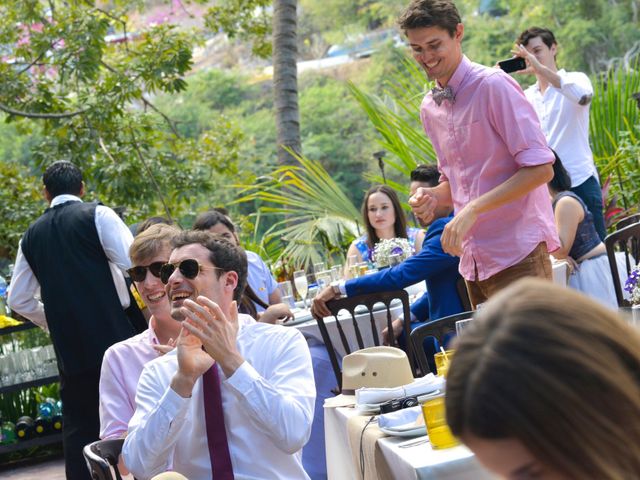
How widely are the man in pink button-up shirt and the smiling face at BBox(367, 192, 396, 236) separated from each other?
3.42 metres

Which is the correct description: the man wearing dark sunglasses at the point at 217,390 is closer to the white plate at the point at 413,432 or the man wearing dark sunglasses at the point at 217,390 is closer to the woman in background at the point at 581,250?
the white plate at the point at 413,432

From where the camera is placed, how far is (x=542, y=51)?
246 inches

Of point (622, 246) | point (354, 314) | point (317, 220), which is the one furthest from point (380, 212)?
point (622, 246)

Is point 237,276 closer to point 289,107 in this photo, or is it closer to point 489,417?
point 489,417

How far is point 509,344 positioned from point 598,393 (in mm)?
84

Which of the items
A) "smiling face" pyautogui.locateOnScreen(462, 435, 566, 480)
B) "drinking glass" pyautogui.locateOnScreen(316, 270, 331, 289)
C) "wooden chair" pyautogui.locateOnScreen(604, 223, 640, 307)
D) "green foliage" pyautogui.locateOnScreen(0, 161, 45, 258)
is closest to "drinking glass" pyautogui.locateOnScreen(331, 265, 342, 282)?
"drinking glass" pyautogui.locateOnScreen(316, 270, 331, 289)

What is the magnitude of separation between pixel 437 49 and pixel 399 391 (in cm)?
123

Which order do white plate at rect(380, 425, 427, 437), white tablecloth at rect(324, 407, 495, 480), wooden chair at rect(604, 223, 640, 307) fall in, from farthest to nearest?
wooden chair at rect(604, 223, 640, 307)
white plate at rect(380, 425, 427, 437)
white tablecloth at rect(324, 407, 495, 480)

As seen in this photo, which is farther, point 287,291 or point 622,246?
point 287,291

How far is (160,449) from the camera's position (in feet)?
9.28

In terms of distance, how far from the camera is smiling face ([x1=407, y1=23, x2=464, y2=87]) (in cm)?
341

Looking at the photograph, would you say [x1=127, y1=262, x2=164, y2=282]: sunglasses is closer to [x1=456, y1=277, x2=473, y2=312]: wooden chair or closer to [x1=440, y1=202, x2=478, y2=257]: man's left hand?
[x1=440, y1=202, x2=478, y2=257]: man's left hand

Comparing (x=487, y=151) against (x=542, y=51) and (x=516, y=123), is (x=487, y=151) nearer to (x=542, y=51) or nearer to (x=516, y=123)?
(x=516, y=123)

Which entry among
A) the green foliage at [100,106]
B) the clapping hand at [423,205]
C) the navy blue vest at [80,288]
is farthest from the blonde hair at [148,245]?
the green foliage at [100,106]
